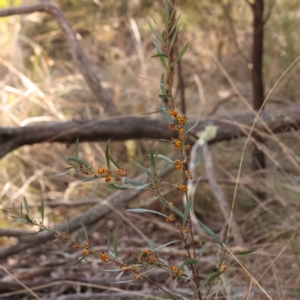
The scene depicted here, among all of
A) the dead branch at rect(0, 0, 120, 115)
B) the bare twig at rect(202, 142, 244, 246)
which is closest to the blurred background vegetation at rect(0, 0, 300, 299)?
the bare twig at rect(202, 142, 244, 246)

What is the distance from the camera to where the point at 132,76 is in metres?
3.84

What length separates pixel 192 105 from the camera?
335 centimetres

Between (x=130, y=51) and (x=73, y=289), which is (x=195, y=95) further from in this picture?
(x=73, y=289)

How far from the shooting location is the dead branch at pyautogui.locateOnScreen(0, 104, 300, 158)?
1.77 metres

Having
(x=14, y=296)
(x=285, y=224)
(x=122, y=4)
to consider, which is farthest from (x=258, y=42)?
(x=122, y=4)

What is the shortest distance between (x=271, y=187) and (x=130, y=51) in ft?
10.7

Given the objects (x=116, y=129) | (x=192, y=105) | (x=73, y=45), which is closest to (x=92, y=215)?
(x=116, y=129)

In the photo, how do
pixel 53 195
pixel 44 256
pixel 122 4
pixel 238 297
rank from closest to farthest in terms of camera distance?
pixel 238 297 < pixel 44 256 < pixel 53 195 < pixel 122 4

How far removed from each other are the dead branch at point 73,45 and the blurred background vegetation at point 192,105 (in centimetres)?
40

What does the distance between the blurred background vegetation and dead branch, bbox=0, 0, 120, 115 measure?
401mm

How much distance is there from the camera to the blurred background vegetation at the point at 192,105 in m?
1.85

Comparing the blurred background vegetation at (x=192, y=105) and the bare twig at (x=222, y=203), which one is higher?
the blurred background vegetation at (x=192, y=105)

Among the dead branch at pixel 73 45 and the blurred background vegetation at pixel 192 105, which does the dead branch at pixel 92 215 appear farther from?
the dead branch at pixel 73 45

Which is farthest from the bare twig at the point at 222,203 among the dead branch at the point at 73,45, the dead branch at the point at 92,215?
the dead branch at the point at 73,45
